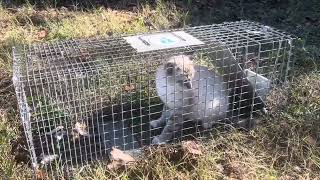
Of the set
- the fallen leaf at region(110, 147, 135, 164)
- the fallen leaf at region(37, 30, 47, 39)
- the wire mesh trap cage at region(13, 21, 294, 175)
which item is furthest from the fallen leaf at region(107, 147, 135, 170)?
the fallen leaf at region(37, 30, 47, 39)

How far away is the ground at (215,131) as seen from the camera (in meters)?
2.88

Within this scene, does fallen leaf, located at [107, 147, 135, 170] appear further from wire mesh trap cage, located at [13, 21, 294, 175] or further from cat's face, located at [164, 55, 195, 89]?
cat's face, located at [164, 55, 195, 89]

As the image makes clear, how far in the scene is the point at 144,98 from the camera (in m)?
3.55

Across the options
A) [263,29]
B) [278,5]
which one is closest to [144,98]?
[263,29]

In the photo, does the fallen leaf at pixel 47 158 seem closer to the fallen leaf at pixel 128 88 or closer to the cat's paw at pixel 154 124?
the cat's paw at pixel 154 124

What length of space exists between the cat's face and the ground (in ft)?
1.51

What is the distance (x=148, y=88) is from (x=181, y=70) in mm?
317

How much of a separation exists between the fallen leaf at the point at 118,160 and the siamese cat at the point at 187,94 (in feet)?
1.01

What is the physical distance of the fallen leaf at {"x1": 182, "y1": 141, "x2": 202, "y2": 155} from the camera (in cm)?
296

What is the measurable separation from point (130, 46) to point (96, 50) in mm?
393

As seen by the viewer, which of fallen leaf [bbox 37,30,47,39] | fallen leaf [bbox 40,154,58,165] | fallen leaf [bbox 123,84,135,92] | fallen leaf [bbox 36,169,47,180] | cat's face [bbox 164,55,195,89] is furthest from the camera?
fallen leaf [bbox 37,30,47,39]

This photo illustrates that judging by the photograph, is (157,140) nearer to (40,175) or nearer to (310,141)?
(40,175)

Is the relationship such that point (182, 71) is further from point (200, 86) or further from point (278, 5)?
point (278, 5)

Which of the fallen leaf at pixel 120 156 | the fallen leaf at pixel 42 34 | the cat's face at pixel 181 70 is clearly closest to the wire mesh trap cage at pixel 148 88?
the cat's face at pixel 181 70
